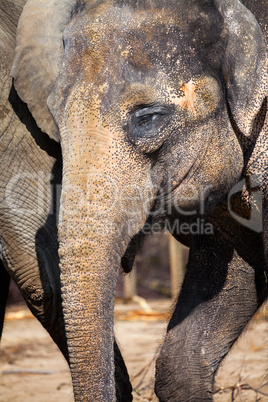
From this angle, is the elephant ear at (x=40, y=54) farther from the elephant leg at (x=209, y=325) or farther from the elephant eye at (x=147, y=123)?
the elephant leg at (x=209, y=325)

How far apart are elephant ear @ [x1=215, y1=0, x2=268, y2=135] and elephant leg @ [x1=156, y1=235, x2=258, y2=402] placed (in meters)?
0.86

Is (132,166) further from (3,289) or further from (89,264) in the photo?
(3,289)

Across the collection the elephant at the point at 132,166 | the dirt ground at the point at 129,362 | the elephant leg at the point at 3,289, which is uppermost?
the elephant at the point at 132,166

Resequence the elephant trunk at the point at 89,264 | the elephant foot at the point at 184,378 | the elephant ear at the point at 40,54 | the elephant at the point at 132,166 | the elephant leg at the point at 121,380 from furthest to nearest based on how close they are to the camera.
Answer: the elephant leg at the point at 121,380 → the elephant foot at the point at 184,378 → the elephant ear at the point at 40,54 → the elephant at the point at 132,166 → the elephant trunk at the point at 89,264

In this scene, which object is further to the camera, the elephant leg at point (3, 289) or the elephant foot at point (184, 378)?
the elephant leg at point (3, 289)

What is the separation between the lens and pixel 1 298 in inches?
158

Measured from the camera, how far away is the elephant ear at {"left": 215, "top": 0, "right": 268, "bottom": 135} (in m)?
2.95


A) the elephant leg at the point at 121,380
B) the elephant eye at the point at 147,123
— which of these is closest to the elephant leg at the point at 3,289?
the elephant leg at the point at 121,380

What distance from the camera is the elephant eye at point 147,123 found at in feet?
9.27

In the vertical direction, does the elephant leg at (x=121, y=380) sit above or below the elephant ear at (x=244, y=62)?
below

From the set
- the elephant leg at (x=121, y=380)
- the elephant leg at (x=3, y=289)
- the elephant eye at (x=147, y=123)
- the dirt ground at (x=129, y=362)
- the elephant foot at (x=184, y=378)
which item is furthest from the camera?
the dirt ground at (x=129, y=362)

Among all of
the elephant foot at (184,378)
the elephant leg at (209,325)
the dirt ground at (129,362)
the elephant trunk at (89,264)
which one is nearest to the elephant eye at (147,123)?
the elephant trunk at (89,264)

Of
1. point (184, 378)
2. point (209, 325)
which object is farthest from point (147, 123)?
point (184, 378)

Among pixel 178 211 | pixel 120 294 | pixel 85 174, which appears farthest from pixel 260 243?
pixel 120 294
